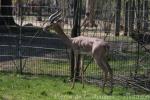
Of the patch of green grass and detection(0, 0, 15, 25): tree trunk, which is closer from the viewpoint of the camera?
the patch of green grass

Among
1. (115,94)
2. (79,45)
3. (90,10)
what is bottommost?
(115,94)

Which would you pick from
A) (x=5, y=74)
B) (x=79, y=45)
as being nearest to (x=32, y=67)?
(x=5, y=74)

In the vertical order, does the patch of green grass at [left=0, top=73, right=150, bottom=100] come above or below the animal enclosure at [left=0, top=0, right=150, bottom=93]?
below

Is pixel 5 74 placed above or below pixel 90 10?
below

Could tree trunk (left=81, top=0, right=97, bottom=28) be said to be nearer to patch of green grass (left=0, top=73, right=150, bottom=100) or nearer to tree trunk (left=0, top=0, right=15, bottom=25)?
patch of green grass (left=0, top=73, right=150, bottom=100)

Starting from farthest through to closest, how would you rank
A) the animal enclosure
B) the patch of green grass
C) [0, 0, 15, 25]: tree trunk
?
[0, 0, 15, 25]: tree trunk < the animal enclosure < the patch of green grass

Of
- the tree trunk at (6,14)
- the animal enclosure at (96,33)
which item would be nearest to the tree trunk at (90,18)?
the animal enclosure at (96,33)

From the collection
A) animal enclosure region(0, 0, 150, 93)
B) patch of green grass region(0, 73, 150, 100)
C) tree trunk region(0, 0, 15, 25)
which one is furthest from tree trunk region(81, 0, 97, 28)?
tree trunk region(0, 0, 15, 25)

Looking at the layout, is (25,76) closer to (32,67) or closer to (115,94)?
(32,67)

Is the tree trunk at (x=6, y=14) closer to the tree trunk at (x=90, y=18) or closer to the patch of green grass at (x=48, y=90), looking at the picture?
the patch of green grass at (x=48, y=90)

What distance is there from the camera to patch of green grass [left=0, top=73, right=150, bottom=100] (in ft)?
32.2

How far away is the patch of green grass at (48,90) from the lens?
9805 mm

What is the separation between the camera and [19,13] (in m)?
13.6

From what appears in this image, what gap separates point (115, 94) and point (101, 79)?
175 centimetres
